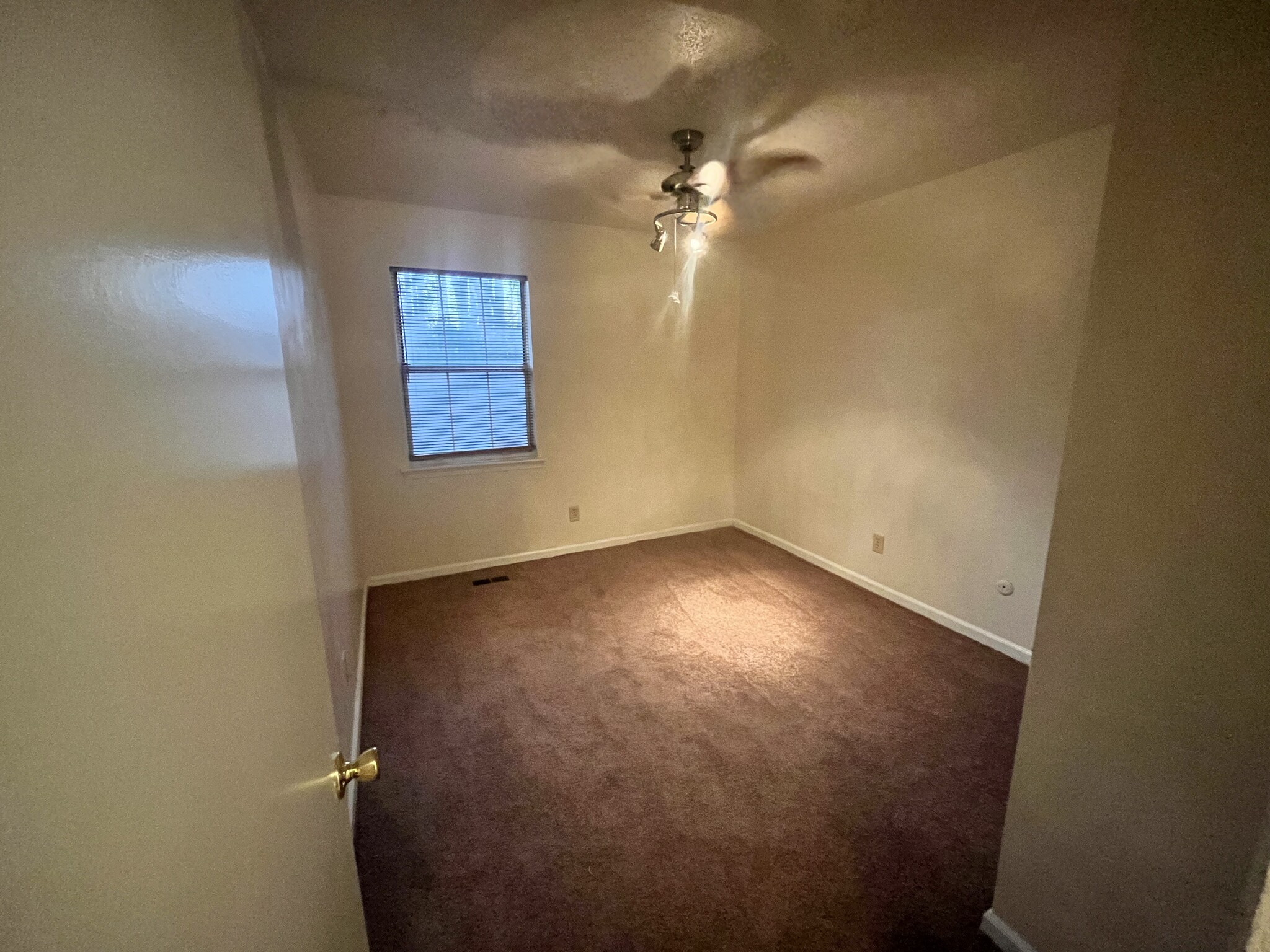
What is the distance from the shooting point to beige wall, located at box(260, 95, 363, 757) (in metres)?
1.37

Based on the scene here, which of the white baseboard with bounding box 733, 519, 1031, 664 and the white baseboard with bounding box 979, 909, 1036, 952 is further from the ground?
the white baseboard with bounding box 733, 519, 1031, 664

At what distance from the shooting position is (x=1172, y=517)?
0.87 m

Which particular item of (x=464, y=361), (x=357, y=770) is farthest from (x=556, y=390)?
(x=357, y=770)

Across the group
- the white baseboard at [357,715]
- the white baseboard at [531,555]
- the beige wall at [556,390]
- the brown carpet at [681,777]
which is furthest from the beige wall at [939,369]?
the white baseboard at [357,715]

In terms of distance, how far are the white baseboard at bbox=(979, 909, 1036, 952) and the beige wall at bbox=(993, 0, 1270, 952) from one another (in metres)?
0.16

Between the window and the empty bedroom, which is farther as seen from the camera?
the window

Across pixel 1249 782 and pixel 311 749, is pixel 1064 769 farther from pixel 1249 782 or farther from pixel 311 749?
pixel 311 749

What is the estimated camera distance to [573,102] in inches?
71.9

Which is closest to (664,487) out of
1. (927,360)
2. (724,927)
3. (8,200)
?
(927,360)

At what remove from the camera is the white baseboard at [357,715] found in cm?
162

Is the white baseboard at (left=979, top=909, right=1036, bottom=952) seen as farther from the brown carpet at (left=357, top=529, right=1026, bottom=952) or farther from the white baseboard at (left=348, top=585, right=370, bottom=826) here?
the white baseboard at (left=348, top=585, right=370, bottom=826)

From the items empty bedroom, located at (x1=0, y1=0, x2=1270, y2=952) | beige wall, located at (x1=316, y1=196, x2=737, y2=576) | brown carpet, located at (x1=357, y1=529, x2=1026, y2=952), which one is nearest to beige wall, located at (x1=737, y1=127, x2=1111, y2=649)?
empty bedroom, located at (x1=0, y1=0, x2=1270, y2=952)

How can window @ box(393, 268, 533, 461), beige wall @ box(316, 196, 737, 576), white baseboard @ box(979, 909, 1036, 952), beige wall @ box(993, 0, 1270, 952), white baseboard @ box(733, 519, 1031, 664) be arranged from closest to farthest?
beige wall @ box(993, 0, 1270, 952), white baseboard @ box(979, 909, 1036, 952), white baseboard @ box(733, 519, 1031, 664), beige wall @ box(316, 196, 737, 576), window @ box(393, 268, 533, 461)

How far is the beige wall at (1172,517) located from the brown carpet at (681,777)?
56 cm
